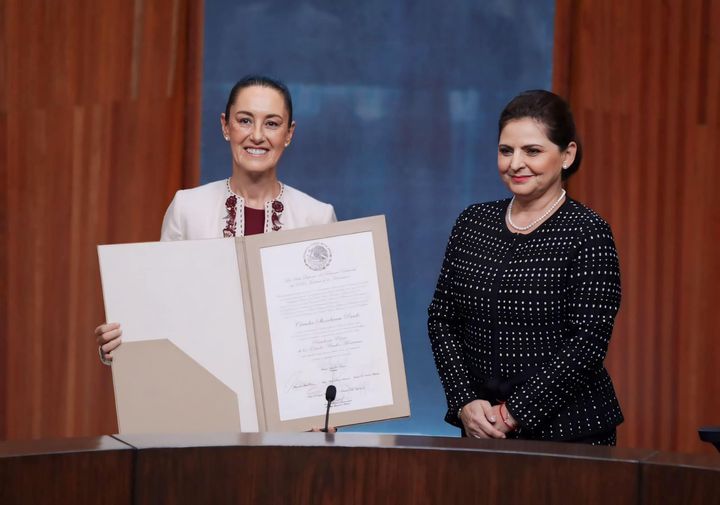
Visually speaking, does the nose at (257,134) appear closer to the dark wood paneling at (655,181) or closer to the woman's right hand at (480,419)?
the woman's right hand at (480,419)

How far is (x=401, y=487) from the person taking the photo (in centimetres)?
148

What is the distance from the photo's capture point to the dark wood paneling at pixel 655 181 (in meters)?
4.00

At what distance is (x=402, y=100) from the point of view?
163 inches

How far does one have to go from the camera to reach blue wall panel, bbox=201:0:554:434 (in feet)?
13.4

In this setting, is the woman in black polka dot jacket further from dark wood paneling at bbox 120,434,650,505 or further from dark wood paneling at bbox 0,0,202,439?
dark wood paneling at bbox 0,0,202,439

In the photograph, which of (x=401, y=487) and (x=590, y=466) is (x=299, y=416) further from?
(x=590, y=466)

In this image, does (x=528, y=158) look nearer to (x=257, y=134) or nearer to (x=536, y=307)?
(x=536, y=307)

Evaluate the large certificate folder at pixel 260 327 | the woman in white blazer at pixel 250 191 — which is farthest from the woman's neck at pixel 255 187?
the large certificate folder at pixel 260 327

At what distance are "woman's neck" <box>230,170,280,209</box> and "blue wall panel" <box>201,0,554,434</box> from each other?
1.55 m

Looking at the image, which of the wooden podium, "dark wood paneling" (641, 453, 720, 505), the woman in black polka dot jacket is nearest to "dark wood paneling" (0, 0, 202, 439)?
the woman in black polka dot jacket

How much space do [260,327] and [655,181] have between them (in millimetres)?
2335

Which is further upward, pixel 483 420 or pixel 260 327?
pixel 260 327

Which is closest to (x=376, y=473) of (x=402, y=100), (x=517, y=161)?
(x=517, y=161)

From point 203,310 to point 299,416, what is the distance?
31 cm
